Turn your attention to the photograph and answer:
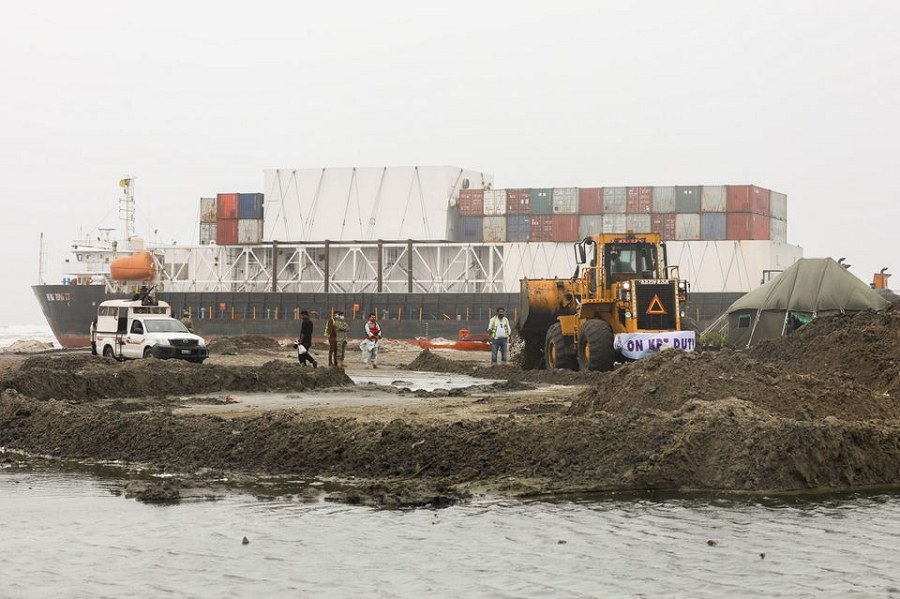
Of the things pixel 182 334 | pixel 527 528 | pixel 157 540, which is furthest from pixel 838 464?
pixel 182 334

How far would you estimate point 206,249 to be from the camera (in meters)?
71.8

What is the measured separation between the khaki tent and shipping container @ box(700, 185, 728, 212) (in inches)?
1256

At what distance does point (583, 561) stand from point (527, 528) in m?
1.19

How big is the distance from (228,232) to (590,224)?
22676mm

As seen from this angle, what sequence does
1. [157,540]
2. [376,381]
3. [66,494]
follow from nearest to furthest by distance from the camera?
[157,540], [66,494], [376,381]

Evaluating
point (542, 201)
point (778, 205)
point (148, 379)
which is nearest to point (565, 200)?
point (542, 201)

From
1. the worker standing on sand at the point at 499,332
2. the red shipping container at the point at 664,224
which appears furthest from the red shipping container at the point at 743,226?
the worker standing on sand at the point at 499,332

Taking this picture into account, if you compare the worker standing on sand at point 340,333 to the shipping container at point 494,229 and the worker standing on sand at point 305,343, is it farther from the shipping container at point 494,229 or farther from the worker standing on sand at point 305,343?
the shipping container at point 494,229

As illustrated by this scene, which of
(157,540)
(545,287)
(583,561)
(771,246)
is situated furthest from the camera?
(771,246)

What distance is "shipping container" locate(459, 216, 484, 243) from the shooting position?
6569 centimetres

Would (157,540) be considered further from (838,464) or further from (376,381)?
(376,381)

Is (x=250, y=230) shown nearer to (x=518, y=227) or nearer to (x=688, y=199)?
(x=518, y=227)

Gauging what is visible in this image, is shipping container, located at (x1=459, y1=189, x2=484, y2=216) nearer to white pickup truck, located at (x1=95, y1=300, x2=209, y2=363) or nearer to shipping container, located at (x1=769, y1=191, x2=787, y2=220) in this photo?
shipping container, located at (x1=769, y1=191, x2=787, y2=220)

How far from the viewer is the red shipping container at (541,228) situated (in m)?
64.1
